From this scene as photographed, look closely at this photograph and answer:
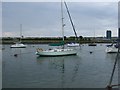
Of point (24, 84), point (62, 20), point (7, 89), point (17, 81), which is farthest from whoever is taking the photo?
point (62, 20)

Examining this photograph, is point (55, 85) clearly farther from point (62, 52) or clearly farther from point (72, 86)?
point (62, 52)

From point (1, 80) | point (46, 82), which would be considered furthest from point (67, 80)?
point (1, 80)

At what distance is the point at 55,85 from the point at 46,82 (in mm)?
1176

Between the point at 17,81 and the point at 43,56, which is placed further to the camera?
the point at 43,56

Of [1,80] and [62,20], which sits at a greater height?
[62,20]

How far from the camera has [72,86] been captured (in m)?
A: 17.0

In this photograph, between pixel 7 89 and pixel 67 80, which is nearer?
pixel 7 89

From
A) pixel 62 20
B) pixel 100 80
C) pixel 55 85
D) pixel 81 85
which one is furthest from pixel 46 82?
pixel 62 20

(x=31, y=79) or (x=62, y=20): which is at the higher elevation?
(x=62, y=20)

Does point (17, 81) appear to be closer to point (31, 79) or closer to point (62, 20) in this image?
point (31, 79)

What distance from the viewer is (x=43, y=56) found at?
145 ft

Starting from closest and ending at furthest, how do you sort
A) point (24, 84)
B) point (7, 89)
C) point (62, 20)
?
point (7, 89) → point (24, 84) → point (62, 20)

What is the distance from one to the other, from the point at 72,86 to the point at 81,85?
66cm

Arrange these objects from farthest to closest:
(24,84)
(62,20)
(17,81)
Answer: (62,20) < (17,81) < (24,84)
